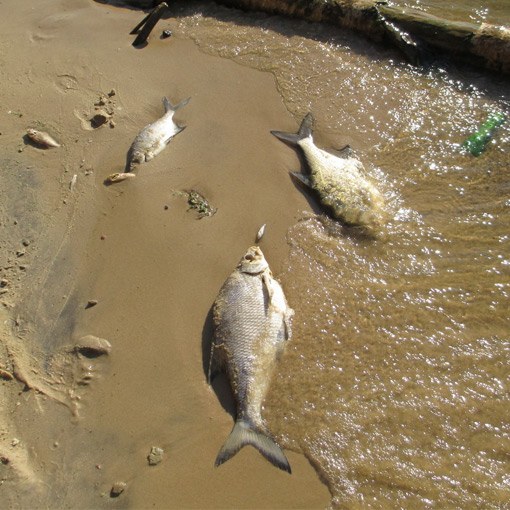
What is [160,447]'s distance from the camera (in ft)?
12.2

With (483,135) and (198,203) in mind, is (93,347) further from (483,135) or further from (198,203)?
(483,135)

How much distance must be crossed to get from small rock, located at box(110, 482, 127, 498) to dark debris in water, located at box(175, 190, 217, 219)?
2.58 metres

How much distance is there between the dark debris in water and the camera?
195 inches

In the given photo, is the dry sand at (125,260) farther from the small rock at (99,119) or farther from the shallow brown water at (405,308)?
the shallow brown water at (405,308)

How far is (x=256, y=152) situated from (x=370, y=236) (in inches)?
66.2

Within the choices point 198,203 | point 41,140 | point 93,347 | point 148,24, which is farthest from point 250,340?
point 148,24

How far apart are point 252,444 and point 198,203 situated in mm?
2527

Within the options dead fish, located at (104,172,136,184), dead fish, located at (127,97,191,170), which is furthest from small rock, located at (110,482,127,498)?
dead fish, located at (127,97,191,170)

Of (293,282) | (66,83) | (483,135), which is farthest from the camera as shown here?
(66,83)

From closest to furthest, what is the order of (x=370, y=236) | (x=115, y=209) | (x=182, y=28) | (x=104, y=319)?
(x=104, y=319)
(x=370, y=236)
(x=115, y=209)
(x=182, y=28)

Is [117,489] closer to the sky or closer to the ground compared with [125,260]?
closer to the ground

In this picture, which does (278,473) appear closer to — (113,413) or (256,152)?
(113,413)

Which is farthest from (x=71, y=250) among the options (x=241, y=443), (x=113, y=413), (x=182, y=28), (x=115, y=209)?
(x=182, y=28)

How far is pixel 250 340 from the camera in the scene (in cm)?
397
